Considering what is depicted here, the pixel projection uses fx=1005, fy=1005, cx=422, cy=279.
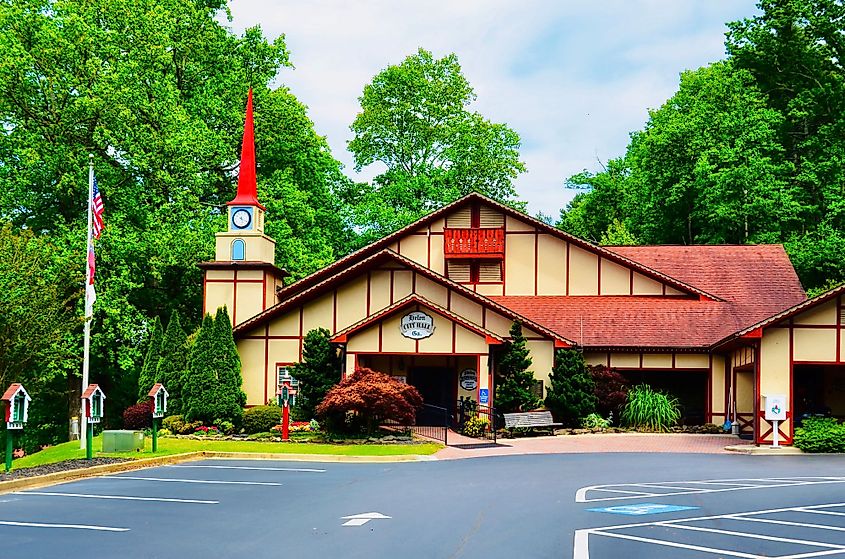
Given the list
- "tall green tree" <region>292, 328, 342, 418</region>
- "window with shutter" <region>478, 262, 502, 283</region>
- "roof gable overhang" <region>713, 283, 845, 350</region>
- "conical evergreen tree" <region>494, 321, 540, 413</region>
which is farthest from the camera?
"window with shutter" <region>478, 262, 502, 283</region>

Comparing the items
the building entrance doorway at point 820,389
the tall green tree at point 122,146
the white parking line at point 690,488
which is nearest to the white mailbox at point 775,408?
the building entrance doorway at point 820,389

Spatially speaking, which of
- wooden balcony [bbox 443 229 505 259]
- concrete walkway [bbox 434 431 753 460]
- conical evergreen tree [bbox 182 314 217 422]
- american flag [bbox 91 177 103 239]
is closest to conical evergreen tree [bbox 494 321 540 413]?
concrete walkway [bbox 434 431 753 460]

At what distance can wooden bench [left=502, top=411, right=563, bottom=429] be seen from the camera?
31.8 metres

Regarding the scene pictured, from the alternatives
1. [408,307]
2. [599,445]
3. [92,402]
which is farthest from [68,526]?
[408,307]

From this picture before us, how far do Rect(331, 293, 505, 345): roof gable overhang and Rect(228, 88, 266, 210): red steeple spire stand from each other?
27.5 ft

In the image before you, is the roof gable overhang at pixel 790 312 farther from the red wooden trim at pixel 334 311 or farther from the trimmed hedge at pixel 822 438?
the red wooden trim at pixel 334 311

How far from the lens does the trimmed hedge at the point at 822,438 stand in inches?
1057

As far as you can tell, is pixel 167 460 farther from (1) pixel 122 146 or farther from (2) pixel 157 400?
(1) pixel 122 146

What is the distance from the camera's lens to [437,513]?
14.6 meters

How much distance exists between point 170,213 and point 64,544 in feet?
93.9

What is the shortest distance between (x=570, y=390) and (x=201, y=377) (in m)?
12.5

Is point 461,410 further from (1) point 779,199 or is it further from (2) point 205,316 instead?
(1) point 779,199

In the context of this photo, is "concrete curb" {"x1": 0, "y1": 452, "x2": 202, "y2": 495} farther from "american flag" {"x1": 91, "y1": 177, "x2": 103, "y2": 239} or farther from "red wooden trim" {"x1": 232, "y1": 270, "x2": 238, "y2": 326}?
"red wooden trim" {"x1": 232, "y1": 270, "x2": 238, "y2": 326}

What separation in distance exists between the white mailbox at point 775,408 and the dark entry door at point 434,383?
12.1 m
